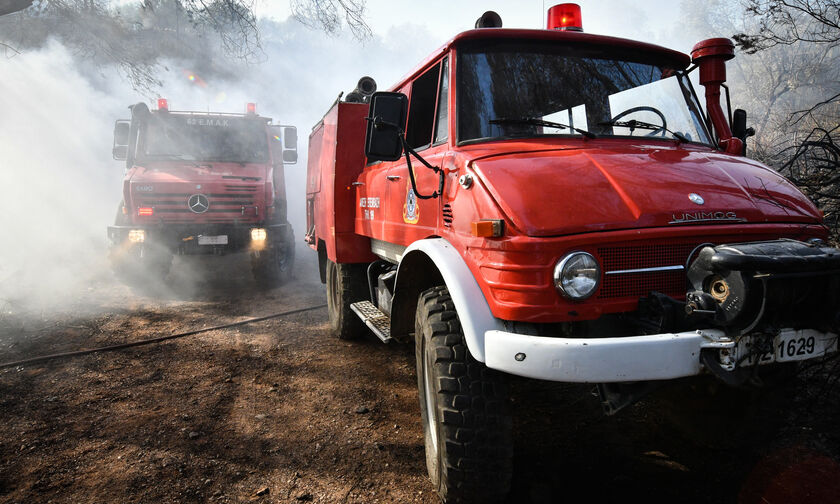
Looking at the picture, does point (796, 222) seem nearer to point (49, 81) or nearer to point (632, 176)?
point (632, 176)

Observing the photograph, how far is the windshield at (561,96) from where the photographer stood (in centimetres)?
290

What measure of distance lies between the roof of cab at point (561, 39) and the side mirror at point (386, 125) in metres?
0.45

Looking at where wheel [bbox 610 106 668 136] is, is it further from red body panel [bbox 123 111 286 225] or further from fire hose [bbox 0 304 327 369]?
red body panel [bbox 123 111 286 225]

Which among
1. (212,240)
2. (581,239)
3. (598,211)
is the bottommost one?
(212,240)

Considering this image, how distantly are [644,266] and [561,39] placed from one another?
5.33 feet

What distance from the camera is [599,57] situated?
3195 millimetres

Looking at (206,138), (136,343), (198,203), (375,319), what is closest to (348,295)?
(375,319)

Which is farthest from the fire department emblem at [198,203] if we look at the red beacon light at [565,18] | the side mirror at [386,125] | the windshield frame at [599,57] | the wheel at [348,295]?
the red beacon light at [565,18]

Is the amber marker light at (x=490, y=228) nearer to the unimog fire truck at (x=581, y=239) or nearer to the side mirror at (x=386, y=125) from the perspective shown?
the unimog fire truck at (x=581, y=239)

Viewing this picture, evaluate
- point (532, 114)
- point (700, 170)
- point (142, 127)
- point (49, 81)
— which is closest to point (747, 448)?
point (700, 170)

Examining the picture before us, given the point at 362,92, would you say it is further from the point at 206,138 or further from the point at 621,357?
the point at 206,138

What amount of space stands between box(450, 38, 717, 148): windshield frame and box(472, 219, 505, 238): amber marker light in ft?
2.46

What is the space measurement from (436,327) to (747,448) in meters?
2.00

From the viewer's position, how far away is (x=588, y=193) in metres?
2.22
